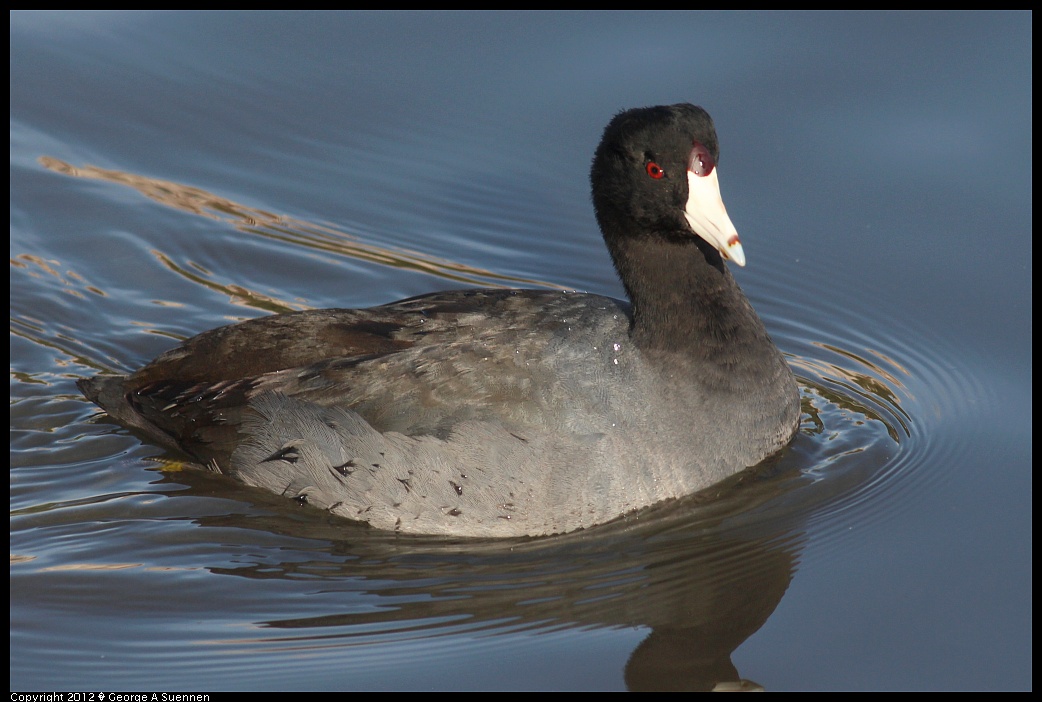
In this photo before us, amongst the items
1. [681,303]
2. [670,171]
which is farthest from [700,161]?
[681,303]

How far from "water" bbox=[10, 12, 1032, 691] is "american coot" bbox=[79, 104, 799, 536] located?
0.18 metres

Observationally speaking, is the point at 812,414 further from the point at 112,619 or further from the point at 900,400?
the point at 112,619

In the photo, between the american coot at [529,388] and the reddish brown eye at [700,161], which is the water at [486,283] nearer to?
the american coot at [529,388]

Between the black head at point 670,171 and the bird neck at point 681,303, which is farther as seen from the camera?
the bird neck at point 681,303

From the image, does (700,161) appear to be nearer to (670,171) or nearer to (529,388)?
(670,171)

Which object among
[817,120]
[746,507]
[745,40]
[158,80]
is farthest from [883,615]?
[158,80]

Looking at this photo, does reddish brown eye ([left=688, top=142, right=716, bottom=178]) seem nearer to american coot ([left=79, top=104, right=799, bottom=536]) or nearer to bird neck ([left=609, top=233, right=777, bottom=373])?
american coot ([left=79, top=104, right=799, bottom=536])

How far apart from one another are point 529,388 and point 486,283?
6.99 ft

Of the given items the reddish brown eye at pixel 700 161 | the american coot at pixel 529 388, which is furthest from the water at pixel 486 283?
the reddish brown eye at pixel 700 161

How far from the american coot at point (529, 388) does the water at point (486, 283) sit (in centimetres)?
18

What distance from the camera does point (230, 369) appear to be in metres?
6.13

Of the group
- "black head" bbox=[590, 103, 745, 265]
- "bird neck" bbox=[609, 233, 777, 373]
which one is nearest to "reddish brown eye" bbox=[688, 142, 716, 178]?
"black head" bbox=[590, 103, 745, 265]

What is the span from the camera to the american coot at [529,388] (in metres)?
5.70
